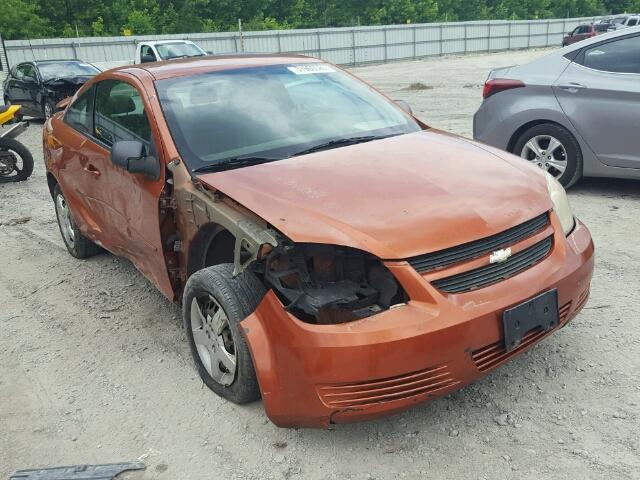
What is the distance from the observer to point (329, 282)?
8.36 ft

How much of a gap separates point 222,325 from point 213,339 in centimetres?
14

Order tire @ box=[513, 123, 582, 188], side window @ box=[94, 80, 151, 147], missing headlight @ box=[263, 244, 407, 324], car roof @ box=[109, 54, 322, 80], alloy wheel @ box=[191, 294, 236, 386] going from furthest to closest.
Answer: tire @ box=[513, 123, 582, 188] < car roof @ box=[109, 54, 322, 80] < side window @ box=[94, 80, 151, 147] < alloy wheel @ box=[191, 294, 236, 386] < missing headlight @ box=[263, 244, 407, 324]

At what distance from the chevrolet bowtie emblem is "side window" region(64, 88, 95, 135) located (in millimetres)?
3059

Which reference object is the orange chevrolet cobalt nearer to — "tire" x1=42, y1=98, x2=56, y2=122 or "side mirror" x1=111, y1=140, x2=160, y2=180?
"side mirror" x1=111, y1=140, x2=160, y2=180

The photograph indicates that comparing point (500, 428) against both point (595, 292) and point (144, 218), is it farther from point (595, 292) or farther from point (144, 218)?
point (144, 218)

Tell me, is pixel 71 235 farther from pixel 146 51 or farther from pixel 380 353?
pixel 146 51

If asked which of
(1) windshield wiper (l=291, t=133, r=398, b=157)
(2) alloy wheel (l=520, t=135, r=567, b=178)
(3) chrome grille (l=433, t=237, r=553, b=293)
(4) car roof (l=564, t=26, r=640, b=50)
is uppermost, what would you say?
(4) car roof (l=564, t=26, r=640, b=50)

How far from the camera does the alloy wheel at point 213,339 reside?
287 cm

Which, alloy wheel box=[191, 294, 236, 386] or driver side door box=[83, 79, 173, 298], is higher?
driver side door box=[83, 79, 173, 298]

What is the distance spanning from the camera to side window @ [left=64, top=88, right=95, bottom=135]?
14.6ft

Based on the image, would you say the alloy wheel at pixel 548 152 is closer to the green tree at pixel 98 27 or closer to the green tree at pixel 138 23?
the green tree at pixel 98 27

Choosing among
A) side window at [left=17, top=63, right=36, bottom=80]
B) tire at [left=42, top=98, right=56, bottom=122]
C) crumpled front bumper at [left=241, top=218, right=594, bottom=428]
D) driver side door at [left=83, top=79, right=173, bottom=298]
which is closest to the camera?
crumpled front bumper at [left=241, top=218, right=594, bottom=428]

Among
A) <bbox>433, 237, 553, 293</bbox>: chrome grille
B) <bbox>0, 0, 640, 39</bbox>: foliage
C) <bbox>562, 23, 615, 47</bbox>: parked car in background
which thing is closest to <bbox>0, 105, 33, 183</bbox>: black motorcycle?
<bbox>433, 237, 553, 293</bbox>: chrome grille

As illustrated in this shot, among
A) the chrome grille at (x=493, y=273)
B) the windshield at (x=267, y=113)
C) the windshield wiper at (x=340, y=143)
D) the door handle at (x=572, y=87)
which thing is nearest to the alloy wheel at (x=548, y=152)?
the door handle at (x=572, y=87)
